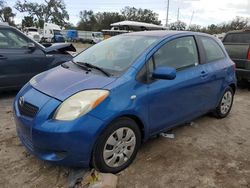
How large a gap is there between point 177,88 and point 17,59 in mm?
3781

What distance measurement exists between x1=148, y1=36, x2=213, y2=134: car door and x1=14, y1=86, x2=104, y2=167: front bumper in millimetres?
928

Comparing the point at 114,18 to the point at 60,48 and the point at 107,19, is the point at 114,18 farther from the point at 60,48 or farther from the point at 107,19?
the point at 60,48

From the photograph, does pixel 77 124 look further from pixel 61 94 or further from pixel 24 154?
pixel 24 154

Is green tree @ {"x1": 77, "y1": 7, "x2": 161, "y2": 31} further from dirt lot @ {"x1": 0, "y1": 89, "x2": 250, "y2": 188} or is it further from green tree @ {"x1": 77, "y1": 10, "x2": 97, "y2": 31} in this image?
dirt lot @ {"x1": 0, "y1": 89, "x2": 250, "y2": 188}

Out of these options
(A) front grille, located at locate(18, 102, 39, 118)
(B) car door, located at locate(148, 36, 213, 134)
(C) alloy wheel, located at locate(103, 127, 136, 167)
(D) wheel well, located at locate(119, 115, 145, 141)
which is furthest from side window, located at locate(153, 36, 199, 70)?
(A) front grille, located at locate(18, 102, 39, 118)

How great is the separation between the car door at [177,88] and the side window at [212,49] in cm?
34

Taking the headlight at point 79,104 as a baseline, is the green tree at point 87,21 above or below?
below

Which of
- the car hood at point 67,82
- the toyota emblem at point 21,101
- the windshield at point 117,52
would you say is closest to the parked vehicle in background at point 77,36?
the windshield at point 117,52

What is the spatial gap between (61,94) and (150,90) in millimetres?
1069

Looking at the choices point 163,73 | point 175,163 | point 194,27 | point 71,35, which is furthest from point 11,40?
point 194,27

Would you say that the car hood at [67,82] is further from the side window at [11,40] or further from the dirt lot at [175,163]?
the side window at [11,40]

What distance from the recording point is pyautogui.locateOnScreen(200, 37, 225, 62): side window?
4.85 metres

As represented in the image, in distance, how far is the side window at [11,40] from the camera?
6148 mm

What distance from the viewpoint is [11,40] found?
6.29 meters
